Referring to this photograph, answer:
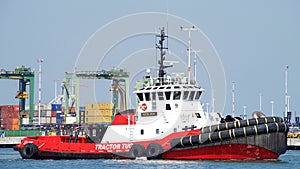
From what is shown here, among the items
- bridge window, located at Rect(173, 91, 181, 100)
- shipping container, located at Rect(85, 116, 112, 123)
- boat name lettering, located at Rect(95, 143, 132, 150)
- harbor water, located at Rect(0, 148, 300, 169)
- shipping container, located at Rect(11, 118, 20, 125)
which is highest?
bridge window, located at Rect(173, 91, 181, 100)

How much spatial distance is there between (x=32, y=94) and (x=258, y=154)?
68583 millimetres

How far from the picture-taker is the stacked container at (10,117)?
114m

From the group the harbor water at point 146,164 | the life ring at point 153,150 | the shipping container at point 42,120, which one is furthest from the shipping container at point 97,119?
the life ring at point 153,150

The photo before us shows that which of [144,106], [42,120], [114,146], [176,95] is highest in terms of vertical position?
[176,95]

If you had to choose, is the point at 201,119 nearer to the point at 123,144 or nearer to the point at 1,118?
the point at 123,144

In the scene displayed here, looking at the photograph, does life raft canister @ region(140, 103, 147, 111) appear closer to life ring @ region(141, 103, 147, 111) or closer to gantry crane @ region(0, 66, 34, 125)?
life ring @ region(141, 103, 147, 111)

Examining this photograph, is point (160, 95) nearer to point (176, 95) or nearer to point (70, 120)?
point (176, 95)

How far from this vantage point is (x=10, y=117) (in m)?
114

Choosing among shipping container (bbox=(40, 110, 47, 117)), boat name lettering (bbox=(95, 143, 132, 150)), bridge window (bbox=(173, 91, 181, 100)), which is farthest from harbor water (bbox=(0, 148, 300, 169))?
shipping container (bbox=(40, 110, 47, 117))

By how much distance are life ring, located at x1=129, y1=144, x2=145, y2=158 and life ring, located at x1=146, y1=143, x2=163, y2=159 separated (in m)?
0.35

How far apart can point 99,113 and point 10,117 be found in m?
13.7

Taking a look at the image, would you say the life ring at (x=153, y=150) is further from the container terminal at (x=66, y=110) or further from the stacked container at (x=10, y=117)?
the stacked container at (x=10, y=117)

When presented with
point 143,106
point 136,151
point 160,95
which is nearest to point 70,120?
point 143,106

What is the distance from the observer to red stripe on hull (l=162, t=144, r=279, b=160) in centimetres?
4675
